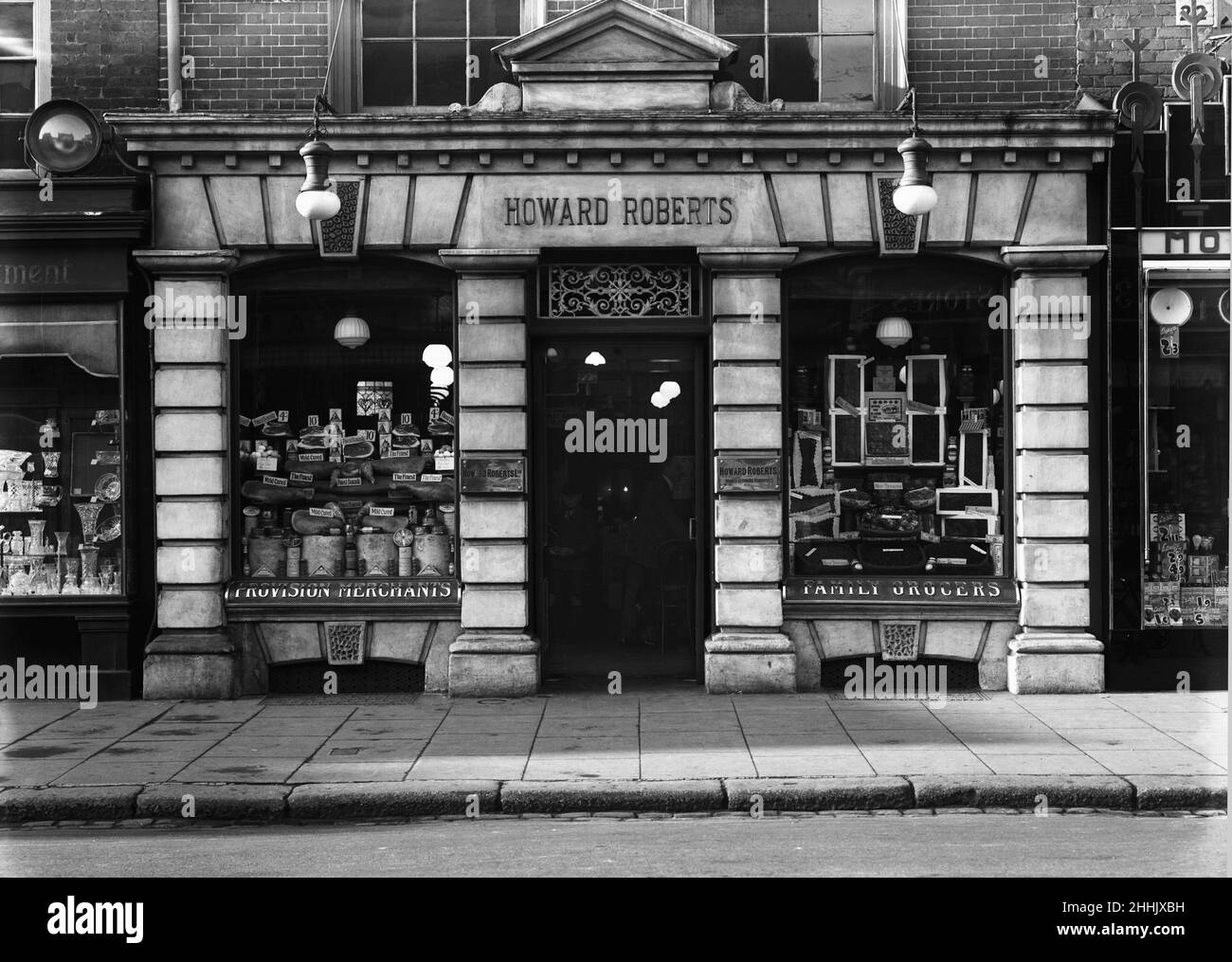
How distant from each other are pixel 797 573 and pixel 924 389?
2.13 m

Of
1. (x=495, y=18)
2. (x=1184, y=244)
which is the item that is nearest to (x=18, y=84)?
(x=495, y=18)

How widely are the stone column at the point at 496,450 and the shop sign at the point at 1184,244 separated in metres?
5.58

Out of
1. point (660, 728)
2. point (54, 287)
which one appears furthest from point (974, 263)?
point (54, 287)

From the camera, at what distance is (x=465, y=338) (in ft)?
39.0

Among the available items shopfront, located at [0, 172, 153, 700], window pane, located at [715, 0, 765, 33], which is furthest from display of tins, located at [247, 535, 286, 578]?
window pane, located at [715, 0, 765, 33]

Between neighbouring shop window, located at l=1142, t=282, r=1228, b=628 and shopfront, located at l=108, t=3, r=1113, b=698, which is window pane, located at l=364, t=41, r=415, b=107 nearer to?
shopfront, located at l=108, t=3, r=1113, b=698

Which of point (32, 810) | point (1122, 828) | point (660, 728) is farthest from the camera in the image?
point (660, 728)

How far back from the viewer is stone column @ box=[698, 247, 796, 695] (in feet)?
38.6

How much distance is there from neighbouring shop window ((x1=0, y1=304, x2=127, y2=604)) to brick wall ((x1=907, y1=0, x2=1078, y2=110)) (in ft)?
26.2

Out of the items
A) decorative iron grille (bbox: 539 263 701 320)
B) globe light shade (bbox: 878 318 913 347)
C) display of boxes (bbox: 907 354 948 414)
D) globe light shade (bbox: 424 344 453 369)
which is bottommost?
display of boxes (bbox: 907 354 948 414)

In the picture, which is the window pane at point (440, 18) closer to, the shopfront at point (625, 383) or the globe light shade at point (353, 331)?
the shopfront at point (625, 383)

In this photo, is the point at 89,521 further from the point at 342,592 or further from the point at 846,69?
the point at 846,69

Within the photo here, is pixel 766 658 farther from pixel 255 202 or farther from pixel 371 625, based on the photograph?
pixel 255 202

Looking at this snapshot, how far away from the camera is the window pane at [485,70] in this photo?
40.6 ft
